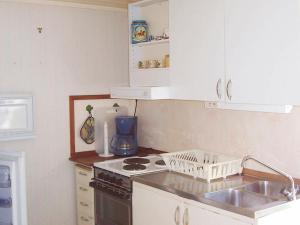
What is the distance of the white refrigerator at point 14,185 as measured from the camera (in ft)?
9.41

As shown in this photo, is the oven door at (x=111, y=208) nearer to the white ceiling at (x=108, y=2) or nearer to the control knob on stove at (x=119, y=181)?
the control knob on stove at (x=119, y=181)

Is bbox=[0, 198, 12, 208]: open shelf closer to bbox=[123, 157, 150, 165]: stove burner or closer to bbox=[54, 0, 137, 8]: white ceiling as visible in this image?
bbox=[123, 157, 150, 165]: stove burner

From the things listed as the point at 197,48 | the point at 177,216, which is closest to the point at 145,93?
the point at 197,48

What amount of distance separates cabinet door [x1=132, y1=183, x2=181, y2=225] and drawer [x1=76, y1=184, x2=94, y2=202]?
64cm

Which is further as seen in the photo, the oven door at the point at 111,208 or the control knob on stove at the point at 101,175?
the control knob on stove at the point at 101,175

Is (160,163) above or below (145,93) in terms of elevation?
below

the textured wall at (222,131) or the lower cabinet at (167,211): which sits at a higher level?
the textured wall at (222,131)

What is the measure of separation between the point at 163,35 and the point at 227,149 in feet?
3.53

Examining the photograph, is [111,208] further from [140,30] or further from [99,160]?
[140,30]

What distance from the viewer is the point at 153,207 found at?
2.81 metres

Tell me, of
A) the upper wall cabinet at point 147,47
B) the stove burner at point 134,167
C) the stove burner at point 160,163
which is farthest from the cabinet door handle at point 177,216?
the upper wall cabinet at point 147,47

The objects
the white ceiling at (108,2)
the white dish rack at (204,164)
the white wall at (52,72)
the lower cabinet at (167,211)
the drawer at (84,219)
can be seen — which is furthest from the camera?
the white ceiling at (108,2)

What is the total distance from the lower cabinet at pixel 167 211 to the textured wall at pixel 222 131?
68 centimetres

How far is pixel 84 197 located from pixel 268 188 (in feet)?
5.32
